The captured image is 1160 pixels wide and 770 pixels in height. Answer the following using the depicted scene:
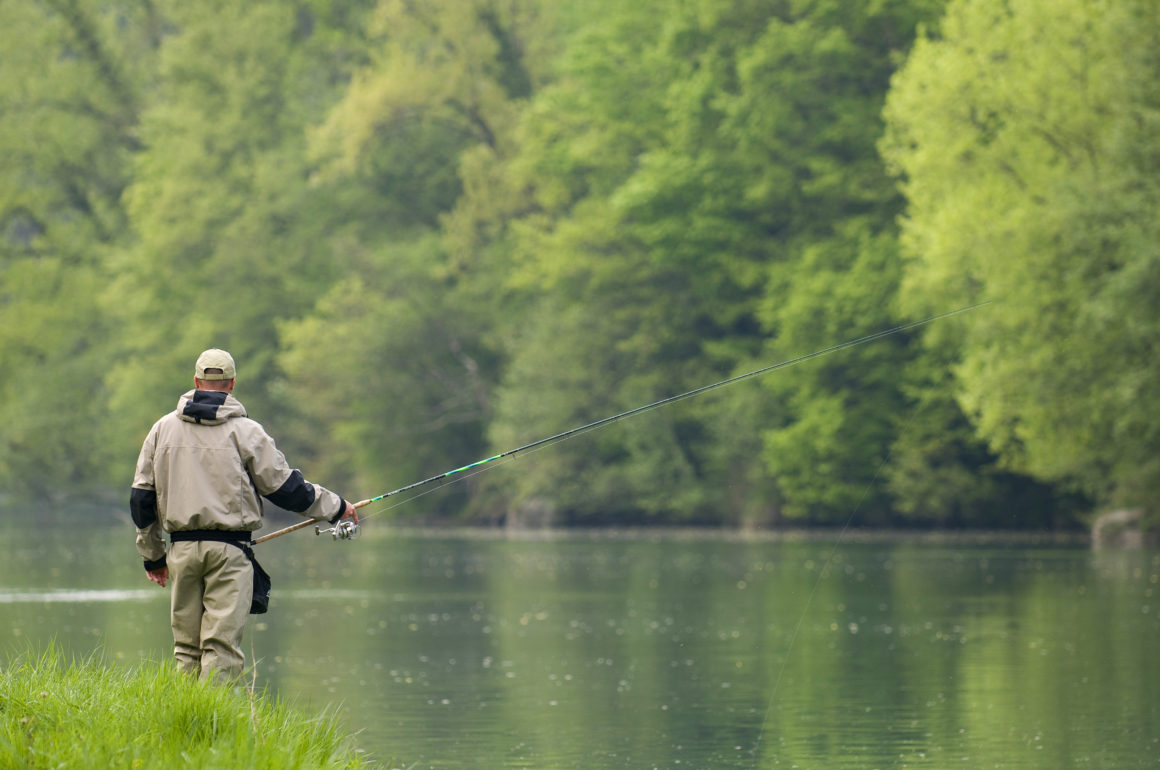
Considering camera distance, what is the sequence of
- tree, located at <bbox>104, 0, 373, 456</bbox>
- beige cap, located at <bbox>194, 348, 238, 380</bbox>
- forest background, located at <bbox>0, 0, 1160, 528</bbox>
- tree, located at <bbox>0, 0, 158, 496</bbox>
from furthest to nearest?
tree, located at <bbox>0, 0, 158, 496</bbox> < tree, located at <bbox>104, 0, 373, 456</bbox> < forest background, located at <bbox>0, 0, 1160, 528</bbox> < beige cap, located at <bbox>194, 348, 238, 380</bbox>

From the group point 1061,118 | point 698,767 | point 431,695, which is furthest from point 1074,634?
point 1061,118

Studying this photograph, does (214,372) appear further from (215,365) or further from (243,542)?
(243,542)

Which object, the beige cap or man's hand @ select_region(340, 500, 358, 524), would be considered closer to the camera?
the beige cap

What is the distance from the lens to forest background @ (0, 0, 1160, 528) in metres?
33.1

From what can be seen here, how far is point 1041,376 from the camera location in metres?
31.9

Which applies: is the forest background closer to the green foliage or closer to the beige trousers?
the green foliage

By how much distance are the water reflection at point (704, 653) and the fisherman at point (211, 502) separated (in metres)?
2.47

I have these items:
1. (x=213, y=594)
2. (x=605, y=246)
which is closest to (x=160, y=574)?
(x=213, y=594)

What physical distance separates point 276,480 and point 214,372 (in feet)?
1.61

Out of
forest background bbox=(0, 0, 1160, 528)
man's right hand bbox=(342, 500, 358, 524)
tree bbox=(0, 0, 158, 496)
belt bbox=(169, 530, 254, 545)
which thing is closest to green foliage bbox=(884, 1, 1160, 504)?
forest background bbox=(0, 0, 1160, 528)

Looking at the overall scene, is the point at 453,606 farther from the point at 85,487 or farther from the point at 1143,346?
the point at 85,487

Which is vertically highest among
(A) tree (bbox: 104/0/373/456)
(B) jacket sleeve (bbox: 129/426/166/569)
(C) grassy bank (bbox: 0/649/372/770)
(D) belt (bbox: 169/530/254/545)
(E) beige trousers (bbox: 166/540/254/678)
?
(A) tree (bbox: 104/0/373/456)

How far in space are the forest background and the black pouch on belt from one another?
22.9m

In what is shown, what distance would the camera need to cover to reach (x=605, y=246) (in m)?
46.8
